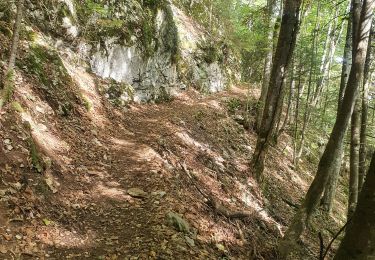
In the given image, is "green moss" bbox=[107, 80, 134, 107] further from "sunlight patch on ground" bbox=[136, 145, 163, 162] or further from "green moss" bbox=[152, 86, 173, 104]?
"sunlight patch on ground" bbox=[136, 145, 163, 162]

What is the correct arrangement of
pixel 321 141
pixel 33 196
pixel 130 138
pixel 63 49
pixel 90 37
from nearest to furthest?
pixel 33 196, pixel 130 138, pixel 63 49, pixel 90 37, pixel 321 141

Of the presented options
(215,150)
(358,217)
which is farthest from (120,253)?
(215,150)

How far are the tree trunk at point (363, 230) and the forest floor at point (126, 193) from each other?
2.91 metres

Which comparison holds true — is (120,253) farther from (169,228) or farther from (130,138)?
(130,138)

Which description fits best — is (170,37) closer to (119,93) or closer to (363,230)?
(119,93)


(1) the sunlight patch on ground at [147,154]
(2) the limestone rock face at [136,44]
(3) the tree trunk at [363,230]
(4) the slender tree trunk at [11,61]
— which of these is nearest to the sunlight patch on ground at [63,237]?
(4) the slender tree trunk at [11,61]

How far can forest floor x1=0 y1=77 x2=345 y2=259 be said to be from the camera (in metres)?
4.61

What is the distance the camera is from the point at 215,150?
9648 millimetres

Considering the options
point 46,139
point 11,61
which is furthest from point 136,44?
point 11,61

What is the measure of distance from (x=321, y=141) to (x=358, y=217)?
60.4ft

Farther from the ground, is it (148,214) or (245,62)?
(245,62)

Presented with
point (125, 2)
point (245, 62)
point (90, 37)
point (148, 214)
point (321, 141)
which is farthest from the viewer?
point (245, 62)

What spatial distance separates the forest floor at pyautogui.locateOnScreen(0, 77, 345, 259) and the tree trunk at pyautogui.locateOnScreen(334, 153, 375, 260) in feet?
9.55

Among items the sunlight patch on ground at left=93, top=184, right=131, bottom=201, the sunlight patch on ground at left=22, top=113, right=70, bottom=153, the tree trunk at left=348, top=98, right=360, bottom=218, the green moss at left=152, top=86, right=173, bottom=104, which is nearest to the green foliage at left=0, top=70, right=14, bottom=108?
the sunlight patch on ground at left=22, top=113, right=70, bottom=153
